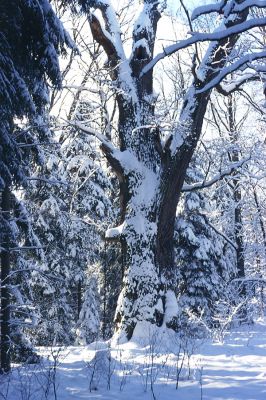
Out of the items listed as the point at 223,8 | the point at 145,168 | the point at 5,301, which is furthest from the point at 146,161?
the point at 223,8

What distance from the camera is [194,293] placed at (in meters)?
18.9

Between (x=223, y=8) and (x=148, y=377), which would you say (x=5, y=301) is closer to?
(x=148, y=377)

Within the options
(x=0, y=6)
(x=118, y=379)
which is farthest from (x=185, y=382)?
(x=0, y=6)

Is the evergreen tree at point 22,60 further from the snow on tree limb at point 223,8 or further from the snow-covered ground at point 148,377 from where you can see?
the snow-covered ground at point 148,377

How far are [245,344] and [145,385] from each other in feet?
10.0

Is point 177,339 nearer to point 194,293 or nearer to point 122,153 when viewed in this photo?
point 122,153

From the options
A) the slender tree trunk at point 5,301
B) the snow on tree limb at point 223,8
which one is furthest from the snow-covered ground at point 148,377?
the snow on tree limb at point 223,8

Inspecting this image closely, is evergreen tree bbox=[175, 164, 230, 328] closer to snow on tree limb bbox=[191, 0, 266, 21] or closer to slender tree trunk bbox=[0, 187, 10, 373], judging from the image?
slender tree trunk bbox=[0, 187, 10, 373]

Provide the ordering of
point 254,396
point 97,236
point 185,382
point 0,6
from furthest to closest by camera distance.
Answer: point 97,236 < point 185,382 < point 0,6 < point 254,396

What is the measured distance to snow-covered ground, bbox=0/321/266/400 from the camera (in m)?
4.45

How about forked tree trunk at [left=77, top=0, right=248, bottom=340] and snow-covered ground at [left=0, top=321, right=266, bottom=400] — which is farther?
forked tree trunk at [left=77, top=0, right=248, bottom=340]

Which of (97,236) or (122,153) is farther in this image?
(97,236)

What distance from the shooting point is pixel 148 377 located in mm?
5117

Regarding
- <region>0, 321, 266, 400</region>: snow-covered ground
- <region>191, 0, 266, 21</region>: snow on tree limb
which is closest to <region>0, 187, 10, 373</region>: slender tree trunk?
<region>0, 321, 266, 400</region>: snow-covered ground
